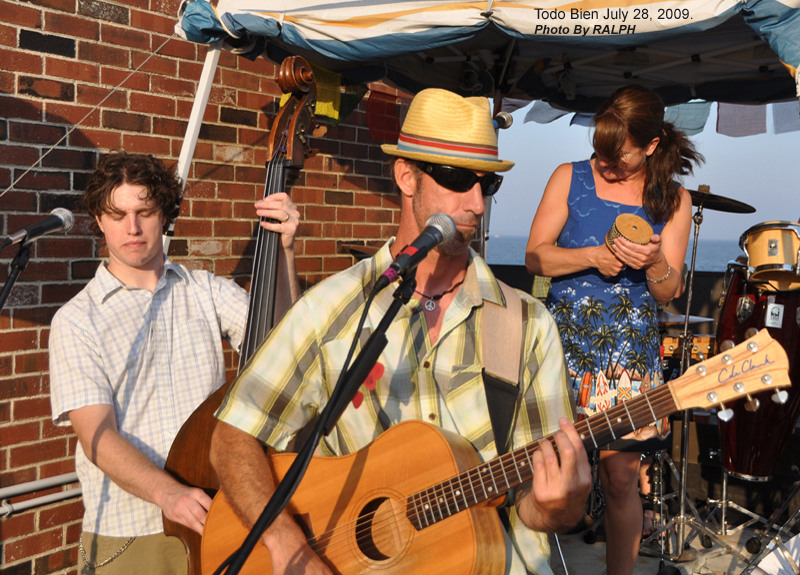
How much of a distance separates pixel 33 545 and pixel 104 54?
2.46 metres

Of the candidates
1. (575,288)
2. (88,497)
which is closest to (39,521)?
(88,497)

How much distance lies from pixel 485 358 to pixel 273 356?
0.60m

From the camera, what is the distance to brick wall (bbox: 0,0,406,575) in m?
3.14

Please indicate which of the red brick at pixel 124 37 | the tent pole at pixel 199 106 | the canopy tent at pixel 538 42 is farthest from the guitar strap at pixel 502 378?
the red brick at pixel 124 37

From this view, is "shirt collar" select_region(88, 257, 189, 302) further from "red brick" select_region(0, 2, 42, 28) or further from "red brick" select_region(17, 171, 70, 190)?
"red brick" select_region(0, 2, 42, 28)

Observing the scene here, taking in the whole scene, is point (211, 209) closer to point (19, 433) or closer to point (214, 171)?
point (214, 171)

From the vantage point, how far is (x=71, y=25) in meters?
3.28

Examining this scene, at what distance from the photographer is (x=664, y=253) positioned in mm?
2828

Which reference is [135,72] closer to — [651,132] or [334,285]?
[334,285]

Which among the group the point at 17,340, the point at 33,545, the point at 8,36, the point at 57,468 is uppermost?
the point at 8,36

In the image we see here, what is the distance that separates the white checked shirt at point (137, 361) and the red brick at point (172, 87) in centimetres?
131

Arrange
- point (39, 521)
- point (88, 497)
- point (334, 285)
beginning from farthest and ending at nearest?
point (39, 521), point (88, 497), point (334, 285)

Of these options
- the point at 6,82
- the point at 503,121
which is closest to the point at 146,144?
the point at 6,82

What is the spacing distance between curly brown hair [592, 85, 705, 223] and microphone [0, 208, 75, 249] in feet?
6.58
